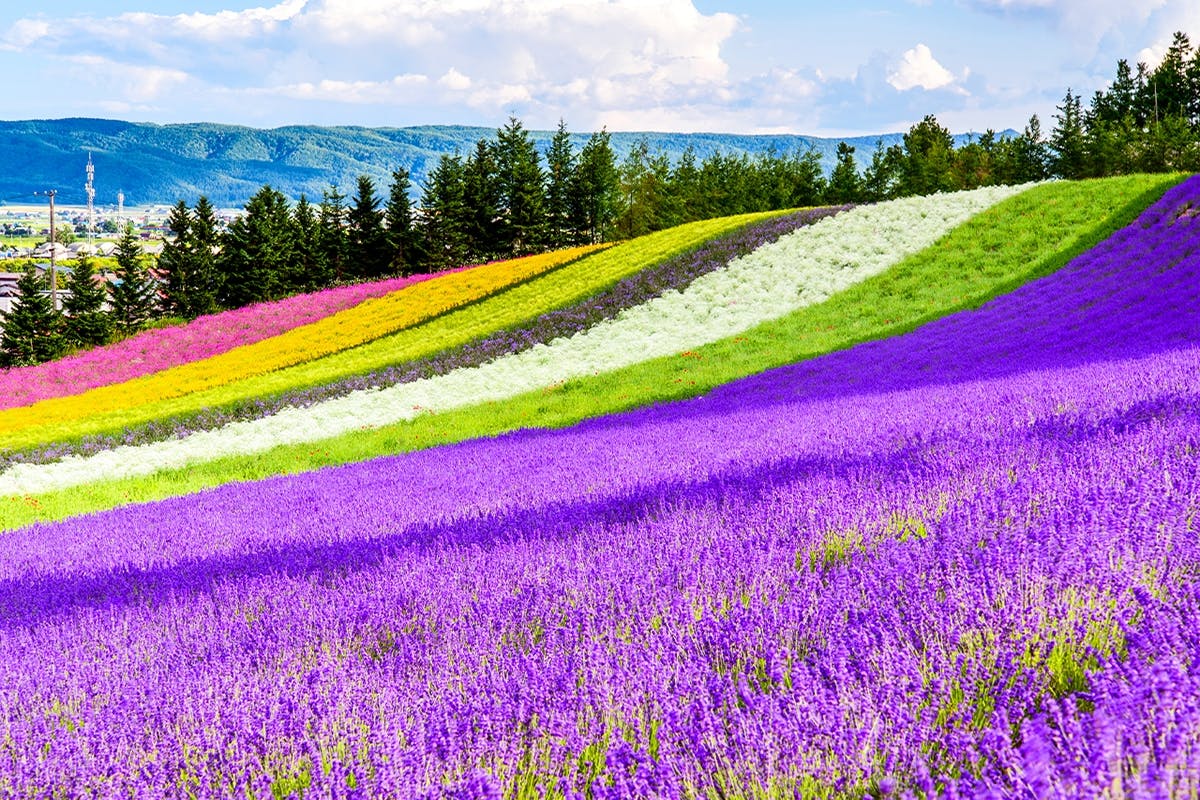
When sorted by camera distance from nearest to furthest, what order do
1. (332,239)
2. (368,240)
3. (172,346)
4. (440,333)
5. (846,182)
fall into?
1. (440,333)
2. (172,346)
3. (332,239)
4. (368,240)
5. (846,182)

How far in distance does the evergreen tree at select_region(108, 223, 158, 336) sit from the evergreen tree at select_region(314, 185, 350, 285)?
11.4m

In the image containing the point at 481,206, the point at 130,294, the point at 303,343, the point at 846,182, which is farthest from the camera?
the point at 846,182

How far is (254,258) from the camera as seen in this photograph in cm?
5612

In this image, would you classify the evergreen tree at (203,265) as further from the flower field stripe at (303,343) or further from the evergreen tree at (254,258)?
the flower field stripe at (303,343)

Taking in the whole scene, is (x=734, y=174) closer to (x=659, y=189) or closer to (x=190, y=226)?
(x=659, y=189)

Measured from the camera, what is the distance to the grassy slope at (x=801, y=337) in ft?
55.3

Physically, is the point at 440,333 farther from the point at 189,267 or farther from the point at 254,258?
the point at 189,267

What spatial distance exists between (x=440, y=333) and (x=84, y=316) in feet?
95.2

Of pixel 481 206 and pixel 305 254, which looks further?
pixel 481 206

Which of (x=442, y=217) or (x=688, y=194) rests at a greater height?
(x=688, y=194)

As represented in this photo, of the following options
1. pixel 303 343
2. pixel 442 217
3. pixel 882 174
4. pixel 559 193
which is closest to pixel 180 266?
pixel 442 217

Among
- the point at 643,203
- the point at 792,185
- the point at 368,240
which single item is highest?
the point at 792,185

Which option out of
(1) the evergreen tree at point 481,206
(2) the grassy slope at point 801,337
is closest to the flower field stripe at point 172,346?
(1) the evergreen tree at point 481,206

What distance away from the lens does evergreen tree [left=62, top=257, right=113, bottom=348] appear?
49.4m
